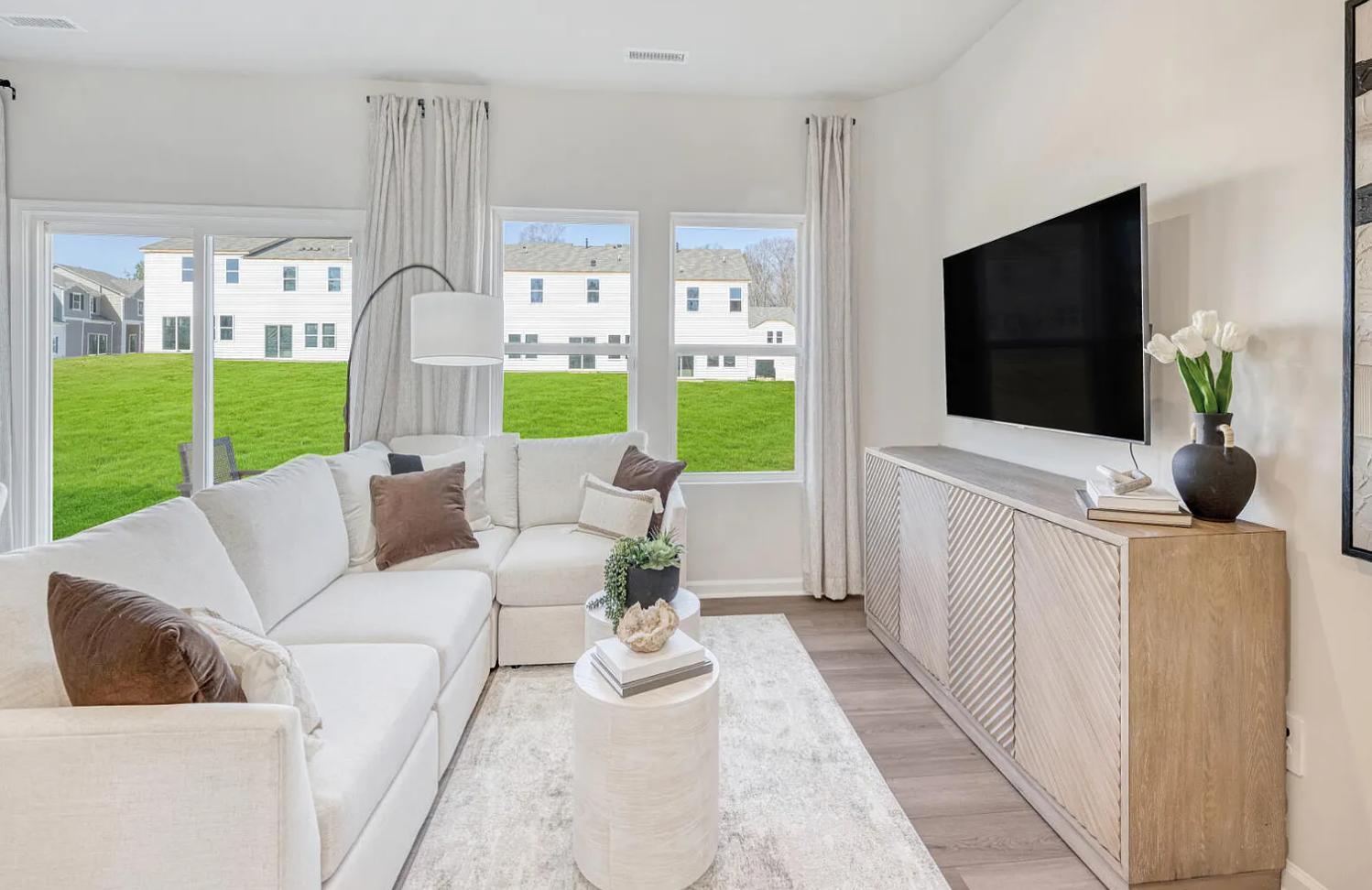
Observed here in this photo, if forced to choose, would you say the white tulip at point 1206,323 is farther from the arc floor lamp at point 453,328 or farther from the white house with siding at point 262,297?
the white house with siding at point 262,297

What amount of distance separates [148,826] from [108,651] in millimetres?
306

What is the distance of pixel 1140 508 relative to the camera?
183 cm

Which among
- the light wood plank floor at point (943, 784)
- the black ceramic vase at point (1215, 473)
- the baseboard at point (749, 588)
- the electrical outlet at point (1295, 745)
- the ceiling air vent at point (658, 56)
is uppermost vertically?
the ceiling air vent at point (658, 56)

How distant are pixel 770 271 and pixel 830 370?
74 cm

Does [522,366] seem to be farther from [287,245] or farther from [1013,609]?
[1013,609]

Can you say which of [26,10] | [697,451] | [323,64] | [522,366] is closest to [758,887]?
[697,451]

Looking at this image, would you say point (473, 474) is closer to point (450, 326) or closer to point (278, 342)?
point (450, 326)

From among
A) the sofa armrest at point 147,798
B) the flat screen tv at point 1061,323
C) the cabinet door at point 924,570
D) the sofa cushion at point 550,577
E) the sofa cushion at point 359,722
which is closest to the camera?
the sofa armrest at point 147,798

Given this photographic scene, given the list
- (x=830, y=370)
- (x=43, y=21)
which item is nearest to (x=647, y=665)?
(x=830, y=370)

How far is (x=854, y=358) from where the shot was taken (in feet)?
13.3

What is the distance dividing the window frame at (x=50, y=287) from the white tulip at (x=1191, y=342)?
3.83 m

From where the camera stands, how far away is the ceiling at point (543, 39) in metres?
3.09

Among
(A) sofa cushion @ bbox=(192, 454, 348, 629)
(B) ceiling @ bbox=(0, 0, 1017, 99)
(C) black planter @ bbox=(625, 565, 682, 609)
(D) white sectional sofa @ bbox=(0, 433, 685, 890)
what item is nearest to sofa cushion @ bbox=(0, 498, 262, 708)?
(D) white sectional sofa @ bbox=(0, 433, 685, 890)

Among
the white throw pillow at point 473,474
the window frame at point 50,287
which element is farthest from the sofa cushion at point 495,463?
the window frame at point 50,287
